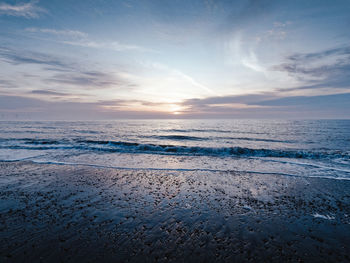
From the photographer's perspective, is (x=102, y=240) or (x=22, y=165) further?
(x=22, y=165)

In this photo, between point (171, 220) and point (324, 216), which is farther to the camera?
point (324, 216)

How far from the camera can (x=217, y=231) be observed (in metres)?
4.93

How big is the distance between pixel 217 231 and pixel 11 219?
6295mm

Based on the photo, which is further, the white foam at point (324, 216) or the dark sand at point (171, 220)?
the white foam at point (324, 216)

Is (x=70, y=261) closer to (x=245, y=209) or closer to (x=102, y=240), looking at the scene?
(x=102, y=240)

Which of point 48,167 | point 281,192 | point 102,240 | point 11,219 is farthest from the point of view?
point 48,167

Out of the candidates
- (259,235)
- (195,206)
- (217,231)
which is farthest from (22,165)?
(259,235)

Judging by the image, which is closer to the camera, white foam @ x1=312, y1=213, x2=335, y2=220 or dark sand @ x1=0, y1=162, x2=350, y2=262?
dark sand @ x1=0, y1=162, x2=350, y2=262

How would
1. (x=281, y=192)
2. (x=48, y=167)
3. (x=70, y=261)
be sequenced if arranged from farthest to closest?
(x=48, y=167)
(x=281, y=192)
(x=70, y=261)

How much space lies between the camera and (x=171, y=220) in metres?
5.50

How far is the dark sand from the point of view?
4031 millimetres

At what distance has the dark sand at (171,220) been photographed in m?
4.03

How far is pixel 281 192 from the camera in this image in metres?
8.18

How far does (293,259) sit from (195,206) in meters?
3.24
